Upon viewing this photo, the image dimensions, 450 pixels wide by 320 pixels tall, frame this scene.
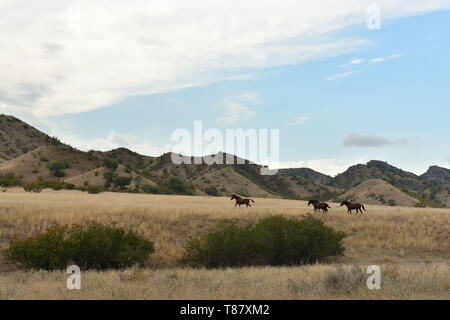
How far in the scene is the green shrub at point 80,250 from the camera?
1853cm

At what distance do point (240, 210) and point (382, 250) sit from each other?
10097mm

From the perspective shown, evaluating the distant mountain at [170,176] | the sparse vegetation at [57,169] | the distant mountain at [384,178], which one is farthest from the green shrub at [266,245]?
the distant mountain at [384,178]

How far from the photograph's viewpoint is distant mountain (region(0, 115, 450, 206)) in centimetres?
9269

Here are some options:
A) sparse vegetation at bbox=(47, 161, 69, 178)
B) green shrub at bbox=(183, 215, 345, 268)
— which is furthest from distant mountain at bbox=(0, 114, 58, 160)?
green shrub at bbox=(183, 215, 345, 268)

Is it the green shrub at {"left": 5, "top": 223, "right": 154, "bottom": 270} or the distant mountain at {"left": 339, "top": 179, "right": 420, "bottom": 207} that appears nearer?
the green shrub at {"left": 5, "top": 223, "right": 154, "bottom": 270}

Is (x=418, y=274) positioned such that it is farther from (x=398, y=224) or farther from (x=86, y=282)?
(x=398, y=224)

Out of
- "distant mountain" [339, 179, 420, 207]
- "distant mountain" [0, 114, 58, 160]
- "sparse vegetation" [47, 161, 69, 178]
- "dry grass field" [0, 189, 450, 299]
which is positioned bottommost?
"dry grass field" [0, 189, 450, 299]

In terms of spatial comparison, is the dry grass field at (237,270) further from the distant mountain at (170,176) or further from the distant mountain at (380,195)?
the distant mountain at (380,195)

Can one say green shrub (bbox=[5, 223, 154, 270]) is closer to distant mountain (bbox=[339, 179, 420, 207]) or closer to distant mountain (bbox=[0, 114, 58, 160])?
distant mountain (bbox=[339, 179, 420, 207])

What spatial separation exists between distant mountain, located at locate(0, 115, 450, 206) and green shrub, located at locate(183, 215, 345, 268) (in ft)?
145
